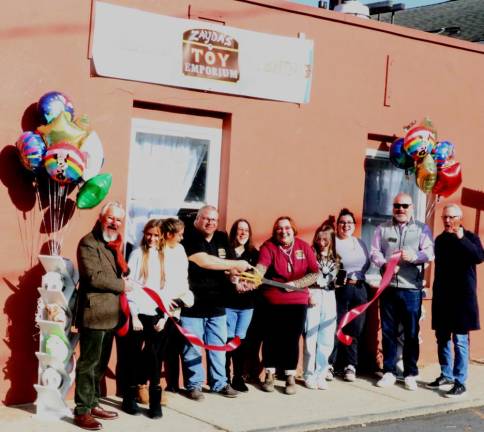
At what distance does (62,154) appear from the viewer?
291 inches

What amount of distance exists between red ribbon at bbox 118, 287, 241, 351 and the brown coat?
0.40ft

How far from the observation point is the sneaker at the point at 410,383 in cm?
953

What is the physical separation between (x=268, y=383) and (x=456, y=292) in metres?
2.23

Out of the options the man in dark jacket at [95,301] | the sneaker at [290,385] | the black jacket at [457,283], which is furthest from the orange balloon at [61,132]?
the black jacket at [457,283]

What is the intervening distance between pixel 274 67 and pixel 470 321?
339 centimetres

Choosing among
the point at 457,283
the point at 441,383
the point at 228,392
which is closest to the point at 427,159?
the point at 457,283

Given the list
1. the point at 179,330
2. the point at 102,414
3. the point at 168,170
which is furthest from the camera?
the point at 168,170

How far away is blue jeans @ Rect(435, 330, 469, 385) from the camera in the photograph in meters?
9.38

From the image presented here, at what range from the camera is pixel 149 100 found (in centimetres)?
868

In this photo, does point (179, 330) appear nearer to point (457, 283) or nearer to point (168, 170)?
point (168, 170)

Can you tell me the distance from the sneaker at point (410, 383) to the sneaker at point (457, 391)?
1.15ft

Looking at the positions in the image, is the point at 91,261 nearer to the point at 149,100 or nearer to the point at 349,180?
the point at 149,100

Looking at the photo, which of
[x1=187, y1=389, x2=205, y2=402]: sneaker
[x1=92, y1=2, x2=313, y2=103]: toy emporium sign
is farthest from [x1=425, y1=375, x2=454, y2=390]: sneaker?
[x1=92, y1=2, x2=313, y2=103]: toy emporium sign

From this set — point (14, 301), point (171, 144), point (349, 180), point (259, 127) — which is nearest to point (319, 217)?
point (349, 180)
